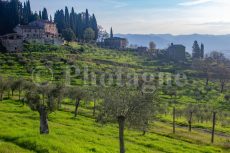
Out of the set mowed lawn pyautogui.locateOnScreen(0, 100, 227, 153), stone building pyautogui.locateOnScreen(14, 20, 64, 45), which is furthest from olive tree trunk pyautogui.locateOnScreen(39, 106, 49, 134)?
stone building pyautogui.locateOnScreen(14, 20, 64, 45)

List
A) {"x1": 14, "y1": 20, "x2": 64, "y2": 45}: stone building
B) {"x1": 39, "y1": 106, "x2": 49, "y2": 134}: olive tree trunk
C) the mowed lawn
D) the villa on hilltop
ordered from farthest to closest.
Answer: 1. {"x1": 14, "y1": 20, "x2": 64, "y2": 45}: stone building
2. the villa on hilltop
3. {"x1": 39, "y1": 106, "x2": 49, "y2": 134}: olive tree trunk
4. the mowed lawn

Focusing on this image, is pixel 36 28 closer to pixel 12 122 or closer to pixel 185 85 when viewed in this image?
pixel 185 85

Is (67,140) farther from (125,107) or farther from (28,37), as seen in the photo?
(28,37)

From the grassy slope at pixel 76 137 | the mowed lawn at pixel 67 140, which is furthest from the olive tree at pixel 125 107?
the grassy slope at pixel 76 137

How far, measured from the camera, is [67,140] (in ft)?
163

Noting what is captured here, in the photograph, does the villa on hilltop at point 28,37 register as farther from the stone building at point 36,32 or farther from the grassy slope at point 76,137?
the grassy slope at point 76,137

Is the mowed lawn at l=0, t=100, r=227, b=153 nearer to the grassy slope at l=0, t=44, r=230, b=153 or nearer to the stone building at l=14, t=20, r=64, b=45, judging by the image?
the grassy slope at l=0, t=44, r=230, b=153

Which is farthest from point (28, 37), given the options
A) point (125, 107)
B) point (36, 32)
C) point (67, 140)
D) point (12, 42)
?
point (125, 107)

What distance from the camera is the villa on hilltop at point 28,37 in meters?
171

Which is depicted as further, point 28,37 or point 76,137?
point 28,37

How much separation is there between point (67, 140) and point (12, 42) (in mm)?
130391

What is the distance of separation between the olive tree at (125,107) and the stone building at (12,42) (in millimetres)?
134851

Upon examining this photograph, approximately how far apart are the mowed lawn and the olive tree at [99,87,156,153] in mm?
5764

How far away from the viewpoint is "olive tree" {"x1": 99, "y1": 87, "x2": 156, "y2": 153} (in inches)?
1711
